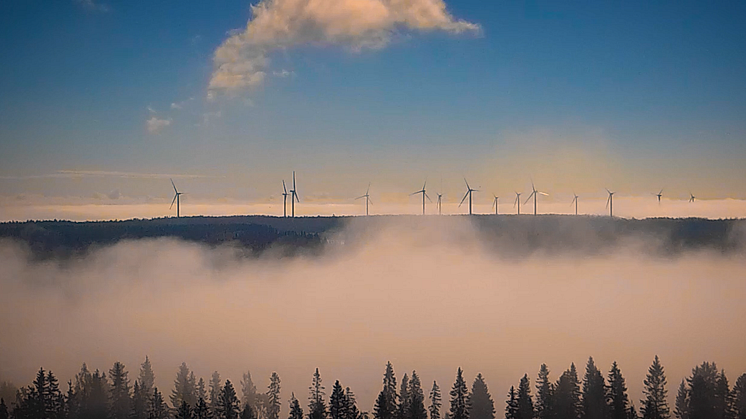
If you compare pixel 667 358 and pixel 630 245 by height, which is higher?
pixel 630 245

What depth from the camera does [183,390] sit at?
3916 cm

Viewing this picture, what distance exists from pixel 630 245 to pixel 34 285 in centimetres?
6249

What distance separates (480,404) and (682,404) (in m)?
12.9

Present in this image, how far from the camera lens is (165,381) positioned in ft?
147

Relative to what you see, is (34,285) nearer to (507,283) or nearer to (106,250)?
(106,250)

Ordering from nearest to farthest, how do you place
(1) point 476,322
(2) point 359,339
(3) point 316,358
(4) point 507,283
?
1. (3) point 316,358
2. (2) point 359,339
3. (1) point 476,322
4. (4) point 507,283

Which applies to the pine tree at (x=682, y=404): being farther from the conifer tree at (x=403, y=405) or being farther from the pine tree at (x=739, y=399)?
the conifer tree at (x=403, y=405)

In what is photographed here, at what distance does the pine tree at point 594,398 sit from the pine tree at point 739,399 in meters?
7.16

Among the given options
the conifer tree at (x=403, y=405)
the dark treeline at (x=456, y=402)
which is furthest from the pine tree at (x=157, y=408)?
the conifer tree at (x=403, y=405)

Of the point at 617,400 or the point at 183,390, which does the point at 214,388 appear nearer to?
the point at 183,390

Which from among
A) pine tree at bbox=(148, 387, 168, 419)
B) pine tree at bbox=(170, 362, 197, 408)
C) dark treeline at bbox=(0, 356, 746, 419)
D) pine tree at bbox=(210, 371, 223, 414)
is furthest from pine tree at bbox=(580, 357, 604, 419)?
pine tree at bbox=(148, 387, 168, 419)

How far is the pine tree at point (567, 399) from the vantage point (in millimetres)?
Result: 31125

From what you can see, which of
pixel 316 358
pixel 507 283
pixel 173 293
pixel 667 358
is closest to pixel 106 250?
pixel 173 293

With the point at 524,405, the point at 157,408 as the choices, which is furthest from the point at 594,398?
the point at 157,408
